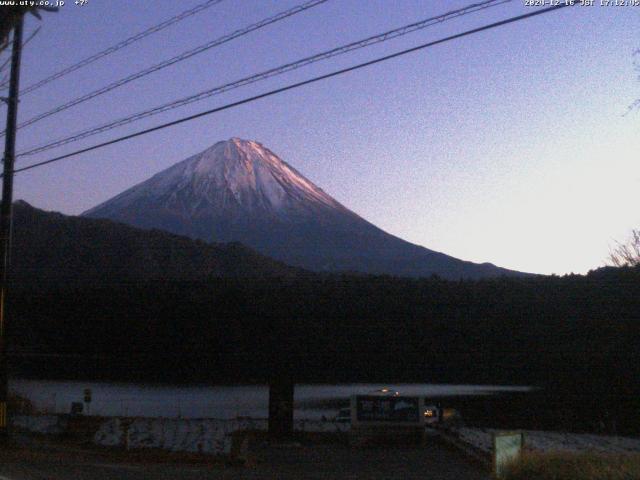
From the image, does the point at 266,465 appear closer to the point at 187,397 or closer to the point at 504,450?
the point at 504,450

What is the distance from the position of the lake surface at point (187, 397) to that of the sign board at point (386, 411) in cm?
2033

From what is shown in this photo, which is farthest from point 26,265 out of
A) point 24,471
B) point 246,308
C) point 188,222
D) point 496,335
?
point 24,471

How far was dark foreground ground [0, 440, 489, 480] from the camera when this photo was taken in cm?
1794

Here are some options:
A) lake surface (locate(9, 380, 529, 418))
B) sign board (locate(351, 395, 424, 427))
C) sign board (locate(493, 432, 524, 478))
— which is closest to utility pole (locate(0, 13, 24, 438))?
sign board (locate(351, 395, 424, 427))

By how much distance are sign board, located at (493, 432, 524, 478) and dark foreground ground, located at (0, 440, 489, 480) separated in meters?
6.29

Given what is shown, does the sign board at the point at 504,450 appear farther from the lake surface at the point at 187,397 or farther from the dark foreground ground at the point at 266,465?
the lake surface at the point at 187,397

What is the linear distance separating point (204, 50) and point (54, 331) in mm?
79834

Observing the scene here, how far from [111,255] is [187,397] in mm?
57103

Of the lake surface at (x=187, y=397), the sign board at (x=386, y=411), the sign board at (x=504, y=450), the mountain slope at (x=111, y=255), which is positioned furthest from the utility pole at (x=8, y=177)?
the mountain slope at (x=111, y=255)

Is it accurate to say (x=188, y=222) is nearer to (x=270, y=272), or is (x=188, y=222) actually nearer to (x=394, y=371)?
(x=270, y=272)

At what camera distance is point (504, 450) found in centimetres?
1259

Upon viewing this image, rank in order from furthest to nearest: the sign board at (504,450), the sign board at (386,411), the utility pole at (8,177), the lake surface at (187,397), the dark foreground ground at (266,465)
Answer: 1. the lake surface at (187,397)
2. the sign board at (386,411)
3. the utility pole at (8,177)
4. the dark foreground ground at (266,465)
5. the sign board at (504,450)

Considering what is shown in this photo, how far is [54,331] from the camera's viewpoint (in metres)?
92.5

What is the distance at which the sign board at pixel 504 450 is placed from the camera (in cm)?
1230
